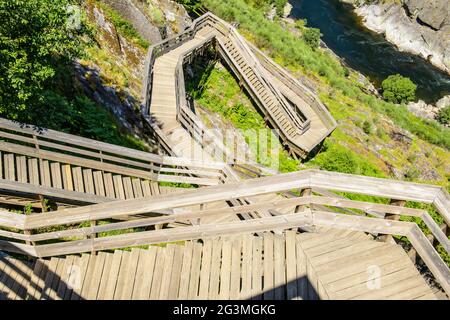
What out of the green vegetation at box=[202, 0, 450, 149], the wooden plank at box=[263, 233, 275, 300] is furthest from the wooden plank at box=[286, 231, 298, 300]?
the green vegetation at box=[202, 0, 450, 149]

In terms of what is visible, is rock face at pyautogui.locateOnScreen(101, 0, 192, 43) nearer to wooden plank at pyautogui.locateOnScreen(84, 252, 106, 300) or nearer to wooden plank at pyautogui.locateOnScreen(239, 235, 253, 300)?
wooden plank at pyautogui.locateOnScreen(84, 252, 106, 300)

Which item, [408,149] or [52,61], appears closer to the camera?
[52,61]

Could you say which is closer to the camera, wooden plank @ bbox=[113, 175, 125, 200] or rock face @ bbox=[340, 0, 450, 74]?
wooden plank @ bbox=[113, 175, 125, 200]
